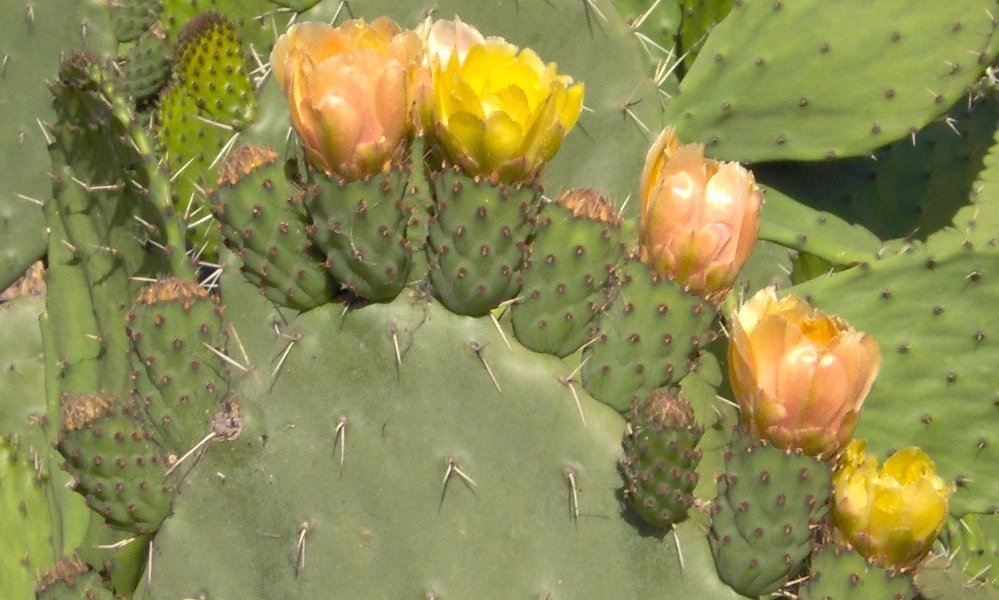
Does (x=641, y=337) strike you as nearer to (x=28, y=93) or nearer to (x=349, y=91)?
(x=349, y=91)

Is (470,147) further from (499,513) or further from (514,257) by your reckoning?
(499,513)

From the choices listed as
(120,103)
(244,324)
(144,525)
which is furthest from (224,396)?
(120,103)

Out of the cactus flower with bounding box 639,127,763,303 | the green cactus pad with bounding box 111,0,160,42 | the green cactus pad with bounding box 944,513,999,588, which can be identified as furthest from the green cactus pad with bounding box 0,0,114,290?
the green cactus pad with bounding box 944,513,999,588

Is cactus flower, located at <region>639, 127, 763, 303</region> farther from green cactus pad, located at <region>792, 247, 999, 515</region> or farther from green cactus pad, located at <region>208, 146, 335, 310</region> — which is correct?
green cactus pad, located at <region>792, 247, 999, 515</region>

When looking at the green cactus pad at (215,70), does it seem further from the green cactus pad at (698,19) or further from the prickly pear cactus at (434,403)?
the prickly pear cactus at (434,403)

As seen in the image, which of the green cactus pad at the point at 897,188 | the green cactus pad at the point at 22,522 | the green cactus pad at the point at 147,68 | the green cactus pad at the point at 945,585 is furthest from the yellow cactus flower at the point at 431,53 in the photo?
the green cactus pad at the point at 147,68

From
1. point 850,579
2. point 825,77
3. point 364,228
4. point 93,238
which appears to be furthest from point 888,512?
point 93,238
